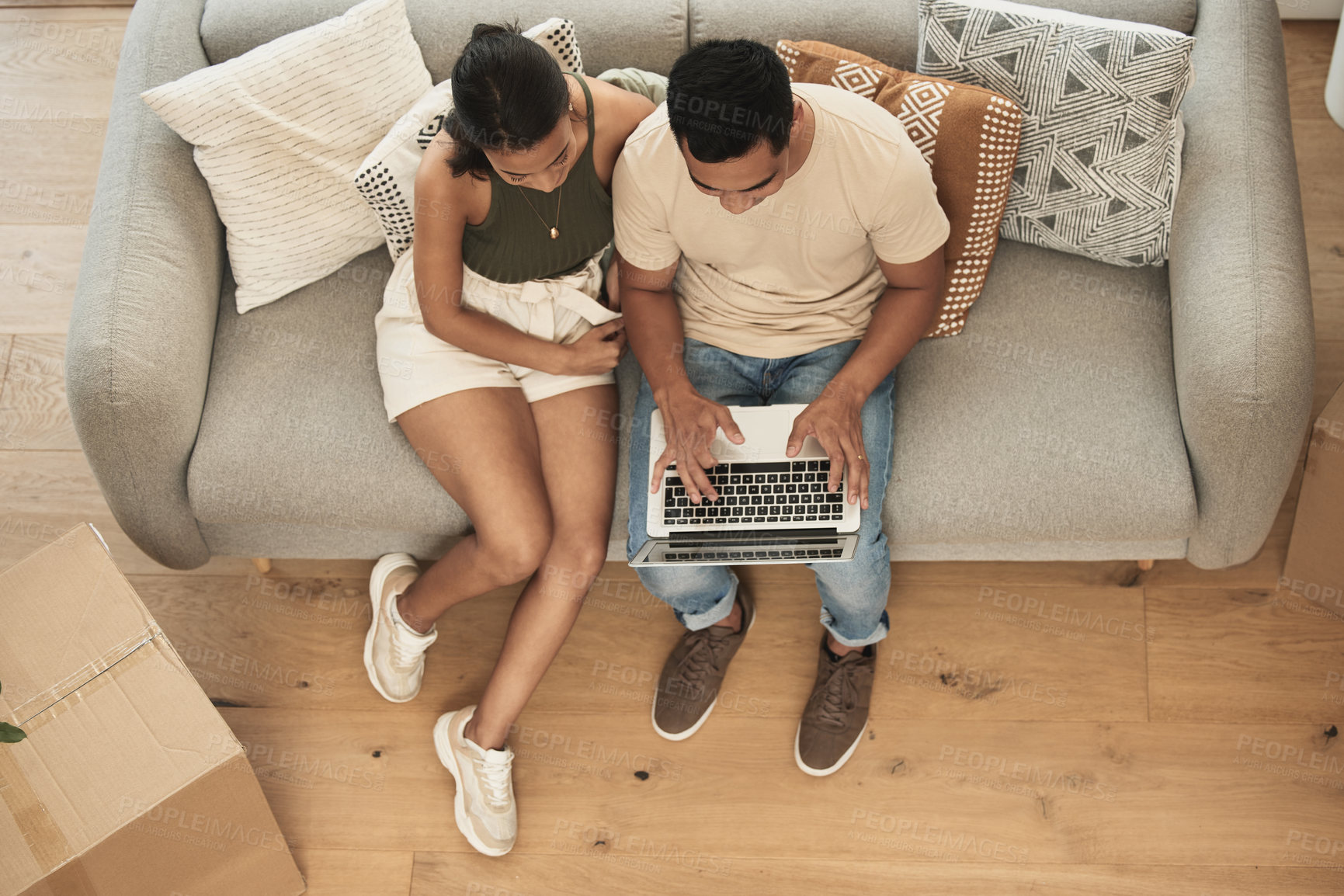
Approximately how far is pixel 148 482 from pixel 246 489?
15cm

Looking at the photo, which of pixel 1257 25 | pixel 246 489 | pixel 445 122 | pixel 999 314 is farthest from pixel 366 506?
pixel 1257 25

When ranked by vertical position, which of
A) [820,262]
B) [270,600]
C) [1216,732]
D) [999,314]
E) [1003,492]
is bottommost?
[1216,732]

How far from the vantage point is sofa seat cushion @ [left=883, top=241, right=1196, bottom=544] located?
163 centimetres

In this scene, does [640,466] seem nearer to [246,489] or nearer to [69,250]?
[246,489]

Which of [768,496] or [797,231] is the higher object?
[797,231]

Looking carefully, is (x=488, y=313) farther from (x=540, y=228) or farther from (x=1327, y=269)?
(x=1327, y=269)

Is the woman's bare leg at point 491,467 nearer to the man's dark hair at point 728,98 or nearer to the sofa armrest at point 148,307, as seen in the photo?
the sofa armrest at point 148,307

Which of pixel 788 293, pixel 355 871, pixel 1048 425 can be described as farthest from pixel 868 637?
pixel 355 871

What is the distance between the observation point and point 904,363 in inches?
69.4

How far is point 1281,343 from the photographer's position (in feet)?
5.05

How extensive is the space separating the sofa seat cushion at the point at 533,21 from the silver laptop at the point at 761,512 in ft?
2.26

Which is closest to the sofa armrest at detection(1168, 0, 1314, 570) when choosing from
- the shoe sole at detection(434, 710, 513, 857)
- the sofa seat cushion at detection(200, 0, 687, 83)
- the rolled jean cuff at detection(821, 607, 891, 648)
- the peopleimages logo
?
the peopleimages logo

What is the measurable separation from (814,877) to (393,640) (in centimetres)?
81

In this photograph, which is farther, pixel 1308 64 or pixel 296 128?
pixel 1308 64
